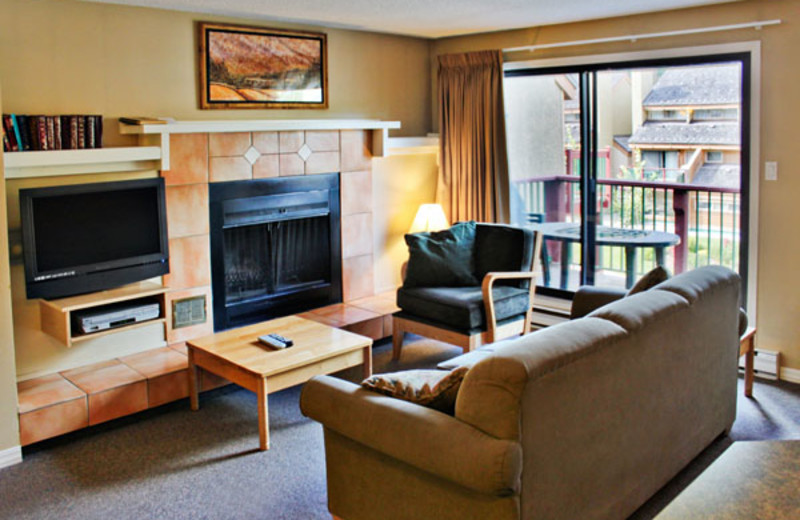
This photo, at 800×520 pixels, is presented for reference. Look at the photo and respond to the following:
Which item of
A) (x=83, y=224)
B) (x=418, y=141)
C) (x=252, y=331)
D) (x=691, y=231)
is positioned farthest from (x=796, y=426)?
(x=83, y=224)

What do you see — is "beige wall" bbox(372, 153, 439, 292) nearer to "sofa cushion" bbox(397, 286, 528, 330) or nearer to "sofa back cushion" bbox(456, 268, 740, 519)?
"sofa cushion" bbox(397, 286, 528, 330)

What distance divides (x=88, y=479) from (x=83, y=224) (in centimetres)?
136

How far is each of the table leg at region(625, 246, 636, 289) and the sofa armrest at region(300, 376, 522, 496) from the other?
3.10 m

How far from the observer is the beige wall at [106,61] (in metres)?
4.02

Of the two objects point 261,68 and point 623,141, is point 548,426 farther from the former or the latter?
point 261,68

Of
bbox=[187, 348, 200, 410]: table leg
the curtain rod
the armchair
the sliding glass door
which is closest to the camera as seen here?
bbox=[187, 348, 200, 410]: table leg

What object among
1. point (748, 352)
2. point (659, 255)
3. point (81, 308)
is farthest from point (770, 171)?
point (81, 308)

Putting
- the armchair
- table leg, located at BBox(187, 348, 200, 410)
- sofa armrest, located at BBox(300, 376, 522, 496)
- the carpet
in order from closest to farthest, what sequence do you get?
sofa armrest, located at BBox(300, 376, 522, 496), the carpet, table leg, located at BBox(187, 348, 200, 410), the armchair

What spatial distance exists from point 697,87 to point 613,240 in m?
1.15

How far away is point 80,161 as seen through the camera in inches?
159

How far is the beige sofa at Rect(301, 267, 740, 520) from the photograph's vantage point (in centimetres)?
239

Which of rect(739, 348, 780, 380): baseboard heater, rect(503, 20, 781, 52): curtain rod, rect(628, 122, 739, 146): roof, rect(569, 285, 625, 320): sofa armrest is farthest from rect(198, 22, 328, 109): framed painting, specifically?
rect(739, 348, 780, 380): baseboard heater

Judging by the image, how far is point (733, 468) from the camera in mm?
1668

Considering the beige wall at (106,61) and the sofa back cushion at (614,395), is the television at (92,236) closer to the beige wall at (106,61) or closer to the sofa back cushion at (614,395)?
the beige wall at (106,61)
